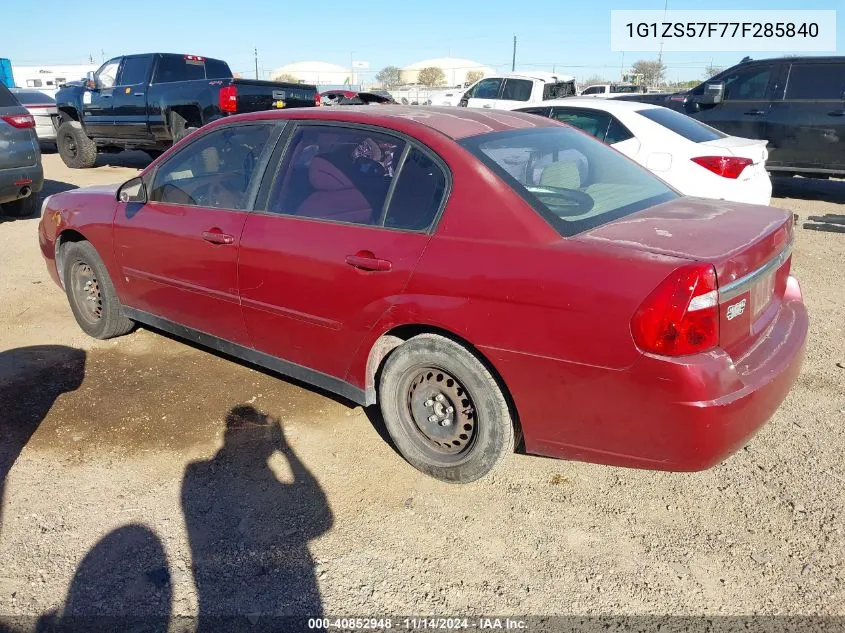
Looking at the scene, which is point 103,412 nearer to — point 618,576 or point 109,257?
point 109,257

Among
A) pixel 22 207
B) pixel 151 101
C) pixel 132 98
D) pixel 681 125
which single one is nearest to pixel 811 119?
pixel 681 125

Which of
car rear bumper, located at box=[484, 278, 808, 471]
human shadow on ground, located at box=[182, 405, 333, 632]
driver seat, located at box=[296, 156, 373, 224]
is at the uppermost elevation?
driver seat, located at box=[296, 156, 373, 224]

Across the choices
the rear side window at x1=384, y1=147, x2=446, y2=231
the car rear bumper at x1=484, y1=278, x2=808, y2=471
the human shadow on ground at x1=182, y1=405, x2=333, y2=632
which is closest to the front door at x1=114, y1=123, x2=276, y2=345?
the human shadow on ground at x1=182, y1=405, x2=333, y2=632

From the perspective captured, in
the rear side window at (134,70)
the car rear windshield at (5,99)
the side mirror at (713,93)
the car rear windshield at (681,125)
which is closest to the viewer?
the car rear windshield at (681,125)

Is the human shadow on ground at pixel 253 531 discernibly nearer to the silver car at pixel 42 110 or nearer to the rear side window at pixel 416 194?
the rear side window at pixel 416 194

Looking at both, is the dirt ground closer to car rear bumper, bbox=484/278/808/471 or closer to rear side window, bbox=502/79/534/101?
car rear bumper, bbox=484/278/808/471

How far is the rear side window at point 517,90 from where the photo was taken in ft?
50.4

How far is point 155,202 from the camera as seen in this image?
4113 millimetres

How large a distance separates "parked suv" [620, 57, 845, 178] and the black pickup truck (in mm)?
6528

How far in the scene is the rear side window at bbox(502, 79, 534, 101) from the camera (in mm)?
15367

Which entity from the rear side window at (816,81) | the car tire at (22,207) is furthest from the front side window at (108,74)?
the rear side window at (816,81)

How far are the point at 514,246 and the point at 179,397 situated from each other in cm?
238

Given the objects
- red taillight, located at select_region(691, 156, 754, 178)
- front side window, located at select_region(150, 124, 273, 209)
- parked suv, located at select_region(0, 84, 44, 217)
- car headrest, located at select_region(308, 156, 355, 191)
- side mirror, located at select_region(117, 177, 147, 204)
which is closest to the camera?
car headrest, located at select_region(308, 156, 355, 191)

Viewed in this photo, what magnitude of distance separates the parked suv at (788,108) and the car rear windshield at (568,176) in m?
7.37
